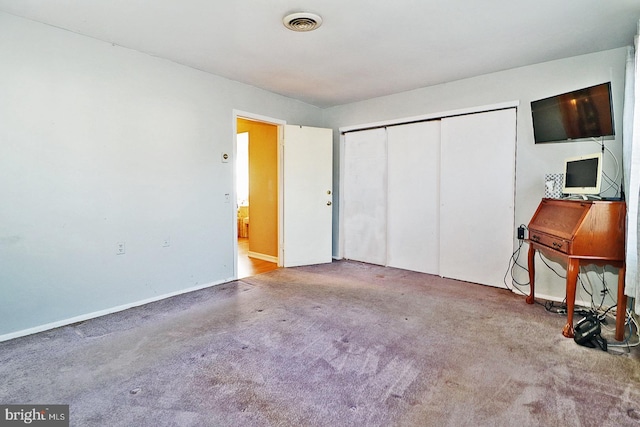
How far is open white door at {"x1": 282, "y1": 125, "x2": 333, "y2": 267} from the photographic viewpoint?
4566 mm

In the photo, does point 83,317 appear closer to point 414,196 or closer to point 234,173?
point 234,173

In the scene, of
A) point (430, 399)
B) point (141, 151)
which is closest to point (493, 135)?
point (430, 399)

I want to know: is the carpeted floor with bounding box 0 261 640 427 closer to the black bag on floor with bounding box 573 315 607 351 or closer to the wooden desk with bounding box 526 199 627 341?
the black bag on floor with bounding box 573 315 607 351

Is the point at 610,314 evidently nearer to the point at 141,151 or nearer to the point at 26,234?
the point at 141,151

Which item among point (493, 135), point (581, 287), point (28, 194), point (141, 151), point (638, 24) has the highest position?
point (638, 24)

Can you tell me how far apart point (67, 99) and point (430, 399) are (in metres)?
3.44

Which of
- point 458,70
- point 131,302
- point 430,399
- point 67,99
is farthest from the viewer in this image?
point 458,70

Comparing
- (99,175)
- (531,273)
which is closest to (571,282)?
(531,273)

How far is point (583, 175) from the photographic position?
8.86 feet

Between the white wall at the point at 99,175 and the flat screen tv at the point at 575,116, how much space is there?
134 inches

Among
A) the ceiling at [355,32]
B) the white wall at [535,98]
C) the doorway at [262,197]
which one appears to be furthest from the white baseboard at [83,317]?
the white wall at [535,98]

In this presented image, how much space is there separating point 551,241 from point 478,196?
117 cm

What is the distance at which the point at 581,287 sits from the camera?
3096 mm

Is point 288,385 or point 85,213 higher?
point 85,213
